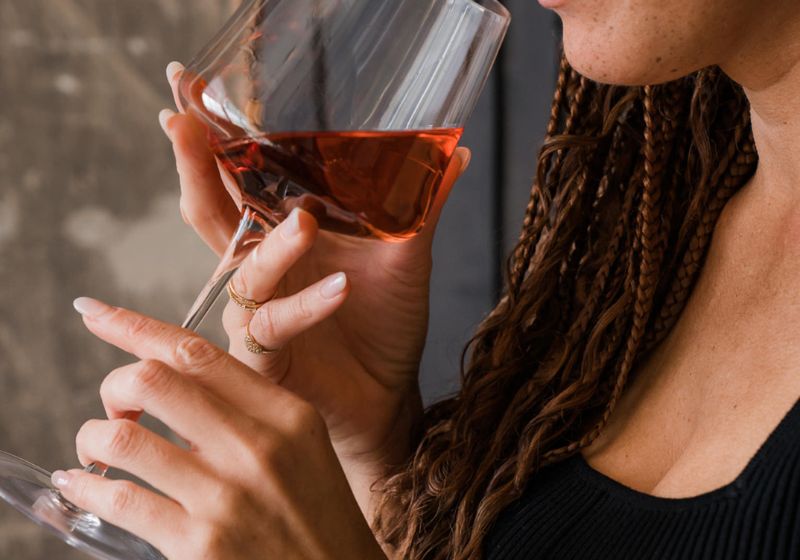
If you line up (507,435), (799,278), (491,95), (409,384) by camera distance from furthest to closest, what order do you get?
(491,95) < (409,384) < (507,435) < (799,278)

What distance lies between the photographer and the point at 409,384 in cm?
117

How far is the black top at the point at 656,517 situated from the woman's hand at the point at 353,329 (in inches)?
8.4

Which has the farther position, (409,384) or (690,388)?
(409,384)

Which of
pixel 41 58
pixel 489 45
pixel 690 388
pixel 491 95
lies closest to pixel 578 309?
pixel 690 388

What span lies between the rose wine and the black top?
0.35m

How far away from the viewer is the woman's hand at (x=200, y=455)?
657 millimetres

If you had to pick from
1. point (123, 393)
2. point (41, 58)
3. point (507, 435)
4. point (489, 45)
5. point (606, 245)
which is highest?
point (41, 58)

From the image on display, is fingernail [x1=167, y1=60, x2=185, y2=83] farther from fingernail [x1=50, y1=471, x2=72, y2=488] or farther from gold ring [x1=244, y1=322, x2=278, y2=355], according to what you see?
fingernail [x1=50, y1=471, x2=72, y2=488]

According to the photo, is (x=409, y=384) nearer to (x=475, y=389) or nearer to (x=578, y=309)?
(x=475, y=389)

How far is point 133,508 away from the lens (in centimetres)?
65

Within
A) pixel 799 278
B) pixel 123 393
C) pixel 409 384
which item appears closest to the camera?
pixel 123 393

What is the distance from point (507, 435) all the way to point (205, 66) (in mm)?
539

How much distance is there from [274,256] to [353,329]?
374mm

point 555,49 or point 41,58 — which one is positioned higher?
point 41,58
